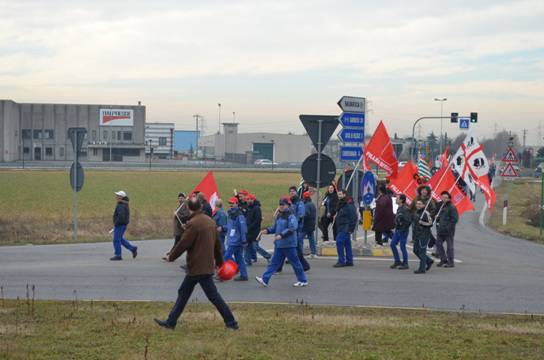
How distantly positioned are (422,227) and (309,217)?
119 inches

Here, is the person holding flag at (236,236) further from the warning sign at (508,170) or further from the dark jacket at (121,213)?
the warning sign at (508,170)

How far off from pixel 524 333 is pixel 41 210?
25.1 m

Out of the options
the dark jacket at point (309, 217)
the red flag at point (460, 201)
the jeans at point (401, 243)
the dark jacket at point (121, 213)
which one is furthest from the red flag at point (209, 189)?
the red flag at point (460, 201)

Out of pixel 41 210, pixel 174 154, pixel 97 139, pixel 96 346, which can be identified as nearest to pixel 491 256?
pixel 96 346

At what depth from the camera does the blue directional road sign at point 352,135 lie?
60.2ft

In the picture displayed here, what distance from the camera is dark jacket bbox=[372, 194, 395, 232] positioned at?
61.8ft

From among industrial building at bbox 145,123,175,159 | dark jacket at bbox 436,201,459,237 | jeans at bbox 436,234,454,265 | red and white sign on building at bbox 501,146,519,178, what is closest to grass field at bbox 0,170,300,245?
red and white sign on building at bbox 501,146,519,178

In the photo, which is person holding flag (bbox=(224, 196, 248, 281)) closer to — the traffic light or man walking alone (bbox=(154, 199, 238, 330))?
man walking alone (bbox=(154, 199, 238, 330))

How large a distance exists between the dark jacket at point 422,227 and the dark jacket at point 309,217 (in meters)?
2.65

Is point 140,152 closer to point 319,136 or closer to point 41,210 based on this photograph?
point 41,210

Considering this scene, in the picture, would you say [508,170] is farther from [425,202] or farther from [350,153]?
[425,202]

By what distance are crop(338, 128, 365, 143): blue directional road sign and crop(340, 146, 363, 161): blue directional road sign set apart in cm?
17

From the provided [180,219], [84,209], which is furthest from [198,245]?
[84,209]

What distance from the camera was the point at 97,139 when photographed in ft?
363
